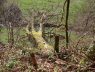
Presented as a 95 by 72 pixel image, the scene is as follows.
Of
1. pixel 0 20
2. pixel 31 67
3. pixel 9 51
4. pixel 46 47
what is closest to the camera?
pixel 31 67

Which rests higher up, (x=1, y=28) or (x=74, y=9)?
(x=74, y=9)

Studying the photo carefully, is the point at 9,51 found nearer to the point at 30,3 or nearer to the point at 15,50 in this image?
the point at 15,50

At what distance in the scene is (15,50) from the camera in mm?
5320

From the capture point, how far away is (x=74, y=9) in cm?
1712

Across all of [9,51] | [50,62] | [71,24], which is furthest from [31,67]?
[71,24]

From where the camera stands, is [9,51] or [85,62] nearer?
[85,62]

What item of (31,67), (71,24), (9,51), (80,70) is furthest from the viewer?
(71,24)

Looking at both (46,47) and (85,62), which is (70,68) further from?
(46,47)

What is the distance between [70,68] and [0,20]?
9.57 meters

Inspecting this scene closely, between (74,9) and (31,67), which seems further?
(74,9)

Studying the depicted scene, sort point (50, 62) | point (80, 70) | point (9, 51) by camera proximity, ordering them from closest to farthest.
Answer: point (80, 70) → point (50, 62) → point (9, 51)

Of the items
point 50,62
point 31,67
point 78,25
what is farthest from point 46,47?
point 78,25

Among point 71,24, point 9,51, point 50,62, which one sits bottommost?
point 50,62

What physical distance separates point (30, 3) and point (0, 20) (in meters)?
7.03
